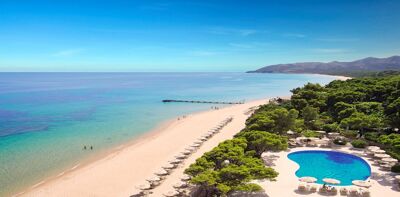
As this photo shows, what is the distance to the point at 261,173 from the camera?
16547 mm

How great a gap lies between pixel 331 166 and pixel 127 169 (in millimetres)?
15311

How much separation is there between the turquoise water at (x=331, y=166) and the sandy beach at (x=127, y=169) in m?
8.16

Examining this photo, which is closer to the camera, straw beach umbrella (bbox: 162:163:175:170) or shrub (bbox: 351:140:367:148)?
straw beach umbrella (bbox: 162:163:175:170)

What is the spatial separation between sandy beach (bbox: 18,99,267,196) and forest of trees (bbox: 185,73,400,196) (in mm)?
3763

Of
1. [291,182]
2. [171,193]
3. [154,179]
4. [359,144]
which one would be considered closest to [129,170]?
[154,179]

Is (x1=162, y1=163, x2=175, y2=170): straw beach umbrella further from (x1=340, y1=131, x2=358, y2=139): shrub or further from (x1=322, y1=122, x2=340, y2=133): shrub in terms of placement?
(x1=340, y1=131, x2=358, y2=139): shrub

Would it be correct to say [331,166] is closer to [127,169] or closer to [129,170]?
[129,170]

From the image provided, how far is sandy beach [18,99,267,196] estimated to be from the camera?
20.2m

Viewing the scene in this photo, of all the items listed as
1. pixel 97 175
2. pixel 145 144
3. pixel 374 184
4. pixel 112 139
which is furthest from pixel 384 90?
pixel 97 175

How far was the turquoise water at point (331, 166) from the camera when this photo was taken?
2119 centimetres

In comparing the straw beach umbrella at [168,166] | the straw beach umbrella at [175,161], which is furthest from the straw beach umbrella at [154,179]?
the straw beach umbrella at [175,161]

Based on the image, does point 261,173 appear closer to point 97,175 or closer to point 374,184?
point 374,184

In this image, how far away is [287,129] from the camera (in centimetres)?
2936

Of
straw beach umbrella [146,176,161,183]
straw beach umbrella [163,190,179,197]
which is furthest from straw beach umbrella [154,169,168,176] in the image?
straw beach umbrella [163,190,179,197]
